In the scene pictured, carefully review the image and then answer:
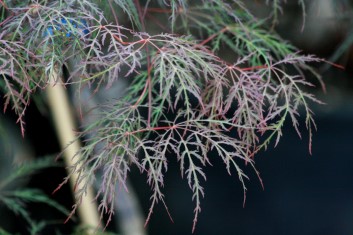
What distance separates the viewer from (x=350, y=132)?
2041mm

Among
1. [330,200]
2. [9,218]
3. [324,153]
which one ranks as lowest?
[330,200]

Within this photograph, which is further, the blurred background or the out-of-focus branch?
the blurred background

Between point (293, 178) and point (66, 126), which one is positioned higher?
point (66, 126)

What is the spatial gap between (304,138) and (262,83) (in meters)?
1.07

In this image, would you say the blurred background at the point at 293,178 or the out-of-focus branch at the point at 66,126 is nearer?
the out-of-focus branch at the point at 66,126

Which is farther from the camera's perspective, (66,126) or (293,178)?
(293,178)

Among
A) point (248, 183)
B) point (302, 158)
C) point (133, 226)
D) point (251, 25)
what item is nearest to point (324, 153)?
point (302, 158)

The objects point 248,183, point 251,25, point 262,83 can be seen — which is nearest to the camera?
point 262,83

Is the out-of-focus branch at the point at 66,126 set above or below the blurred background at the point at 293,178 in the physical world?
above

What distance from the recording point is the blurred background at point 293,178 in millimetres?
2012

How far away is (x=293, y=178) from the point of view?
204cm

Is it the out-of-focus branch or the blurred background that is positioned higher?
the out-of-focus branch

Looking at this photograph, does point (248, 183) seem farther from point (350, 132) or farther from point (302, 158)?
point (350, 132)

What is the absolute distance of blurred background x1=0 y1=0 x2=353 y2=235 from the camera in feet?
6.60
